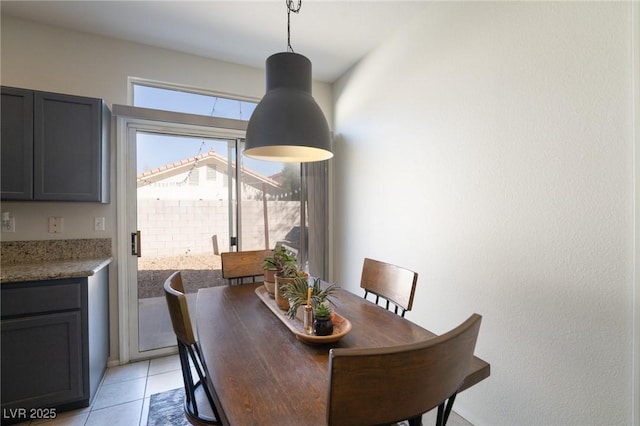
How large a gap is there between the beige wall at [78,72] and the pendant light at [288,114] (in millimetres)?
1666

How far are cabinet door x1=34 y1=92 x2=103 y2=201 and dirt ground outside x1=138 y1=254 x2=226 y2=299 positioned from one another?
784 mm

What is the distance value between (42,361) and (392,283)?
2.24 m

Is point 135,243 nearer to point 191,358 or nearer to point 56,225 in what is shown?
point 56,225

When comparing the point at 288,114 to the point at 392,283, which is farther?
the point at 392,283

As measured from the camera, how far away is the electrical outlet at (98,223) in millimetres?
2469

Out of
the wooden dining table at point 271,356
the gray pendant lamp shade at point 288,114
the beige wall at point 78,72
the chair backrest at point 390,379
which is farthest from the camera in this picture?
the beige wall at point 78,72

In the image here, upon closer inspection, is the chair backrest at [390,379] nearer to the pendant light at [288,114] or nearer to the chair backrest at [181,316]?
the chair backrest at [181,316]

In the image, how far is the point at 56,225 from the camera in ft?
7.70

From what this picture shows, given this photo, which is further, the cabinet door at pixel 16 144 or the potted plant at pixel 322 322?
the cabinet door at pixel 16 144

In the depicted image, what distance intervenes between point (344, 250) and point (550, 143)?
2141mm

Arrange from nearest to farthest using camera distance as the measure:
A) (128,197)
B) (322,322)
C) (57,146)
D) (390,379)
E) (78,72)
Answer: (390,379) < (322,322) < (57,146) < (78,72) < (128,197)

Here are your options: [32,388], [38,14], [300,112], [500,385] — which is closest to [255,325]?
[300,112]

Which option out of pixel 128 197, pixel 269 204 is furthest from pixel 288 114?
pixel 128 197

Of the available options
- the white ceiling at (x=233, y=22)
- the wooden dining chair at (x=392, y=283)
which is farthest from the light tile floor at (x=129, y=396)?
the white ceiling at (x=233, y=22)
